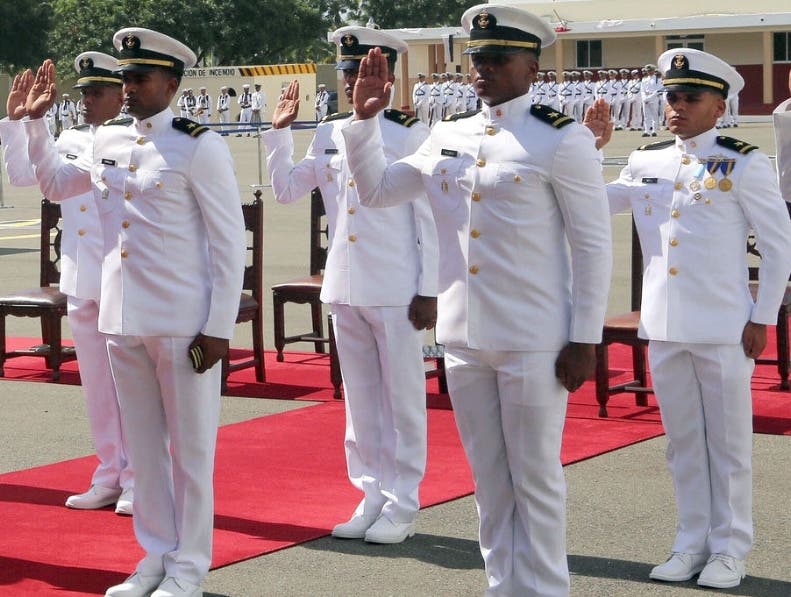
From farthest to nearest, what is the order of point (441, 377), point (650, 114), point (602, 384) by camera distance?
point (650, 114) < point (441, 377) < point (602, 384)

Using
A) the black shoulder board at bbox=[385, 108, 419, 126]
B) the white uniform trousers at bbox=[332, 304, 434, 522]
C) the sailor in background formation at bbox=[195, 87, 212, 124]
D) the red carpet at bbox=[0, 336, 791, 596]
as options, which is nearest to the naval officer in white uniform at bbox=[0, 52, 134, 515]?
the red carpet at bbox=[0, 336, 791, 596]

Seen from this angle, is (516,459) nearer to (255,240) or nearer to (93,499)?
(93,499)

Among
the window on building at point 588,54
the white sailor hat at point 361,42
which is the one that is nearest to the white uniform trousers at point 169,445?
the white sailor hat at point 361,42

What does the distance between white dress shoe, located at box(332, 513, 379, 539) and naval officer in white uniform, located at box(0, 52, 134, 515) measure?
0.98 m

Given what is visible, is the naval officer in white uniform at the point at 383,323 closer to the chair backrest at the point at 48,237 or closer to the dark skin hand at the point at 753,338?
the dark skin hand at the point at 753,338

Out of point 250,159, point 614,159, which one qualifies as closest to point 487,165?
point 614,159

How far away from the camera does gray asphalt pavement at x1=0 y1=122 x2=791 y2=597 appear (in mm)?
5562

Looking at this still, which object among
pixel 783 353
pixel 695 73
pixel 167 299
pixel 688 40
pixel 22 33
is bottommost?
pixel 783 353

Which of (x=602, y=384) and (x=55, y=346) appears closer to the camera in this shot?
(x=602, y=384)

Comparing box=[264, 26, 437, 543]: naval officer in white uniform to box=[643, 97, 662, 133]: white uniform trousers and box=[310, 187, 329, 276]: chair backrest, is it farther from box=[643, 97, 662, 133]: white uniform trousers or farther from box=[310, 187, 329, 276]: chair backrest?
box=[643, 97, 662, 133]: white uniform trousers

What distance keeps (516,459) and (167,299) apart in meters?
1.43

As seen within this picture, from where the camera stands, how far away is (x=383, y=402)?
646 centimetres

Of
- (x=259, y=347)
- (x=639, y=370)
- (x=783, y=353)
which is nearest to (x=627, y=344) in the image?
(x=639, y=370)

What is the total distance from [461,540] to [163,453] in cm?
136
